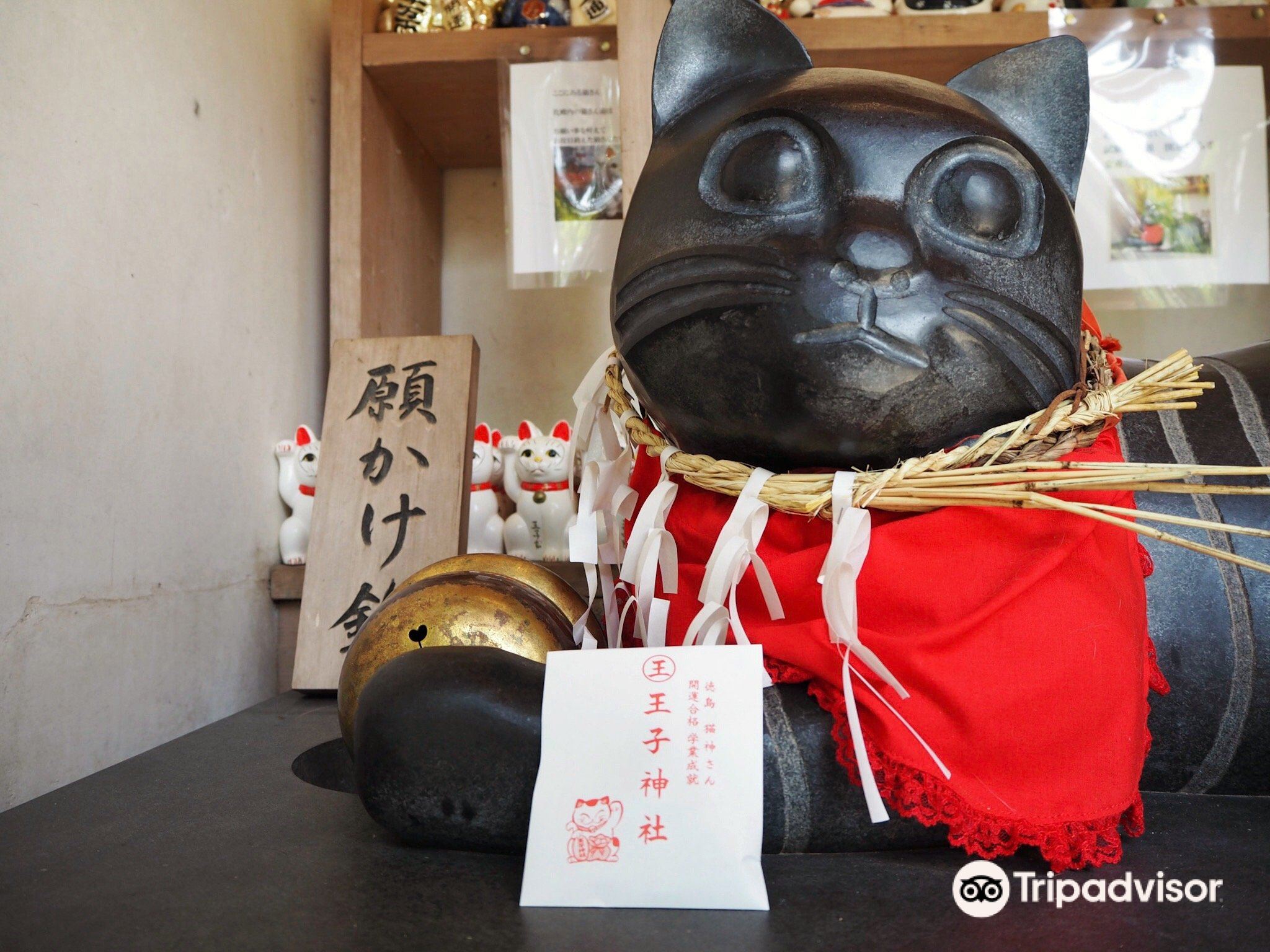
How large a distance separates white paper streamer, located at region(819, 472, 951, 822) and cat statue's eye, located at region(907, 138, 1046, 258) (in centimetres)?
20

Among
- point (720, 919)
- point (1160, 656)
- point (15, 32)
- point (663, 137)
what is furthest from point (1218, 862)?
point (15, 32)

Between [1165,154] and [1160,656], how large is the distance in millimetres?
1386

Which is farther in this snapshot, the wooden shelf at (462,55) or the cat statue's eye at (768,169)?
the wooden shelf at (462,55)

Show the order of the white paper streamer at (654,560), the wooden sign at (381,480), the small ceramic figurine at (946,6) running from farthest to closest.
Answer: the small ceramic figurine at (946,6), the wooden sign at (381,480), the white paper streamer at (654,560)

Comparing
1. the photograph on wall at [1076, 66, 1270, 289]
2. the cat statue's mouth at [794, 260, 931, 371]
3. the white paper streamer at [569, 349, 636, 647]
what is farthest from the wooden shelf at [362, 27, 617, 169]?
the cat statue's mouth at [794, 260, 931, 371]

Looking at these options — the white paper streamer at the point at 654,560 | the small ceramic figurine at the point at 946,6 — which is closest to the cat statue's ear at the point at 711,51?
the white paper streamer at the point at 654,560

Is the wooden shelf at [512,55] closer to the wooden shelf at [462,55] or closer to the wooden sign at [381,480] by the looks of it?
the wooden shelf at [462,55]

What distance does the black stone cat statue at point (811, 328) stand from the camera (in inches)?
27.7

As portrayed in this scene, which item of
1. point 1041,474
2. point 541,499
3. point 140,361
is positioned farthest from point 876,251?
point 541,499

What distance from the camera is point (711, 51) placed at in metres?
0.88

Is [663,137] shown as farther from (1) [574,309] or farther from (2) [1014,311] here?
(1) [574,309]

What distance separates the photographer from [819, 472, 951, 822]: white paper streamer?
2.27ft

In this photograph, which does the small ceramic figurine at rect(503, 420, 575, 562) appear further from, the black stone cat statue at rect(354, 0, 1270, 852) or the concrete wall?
the black stone cat statue at rect(354, 0, 1270, 852)

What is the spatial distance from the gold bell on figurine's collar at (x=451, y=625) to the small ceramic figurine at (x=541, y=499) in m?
0.78
